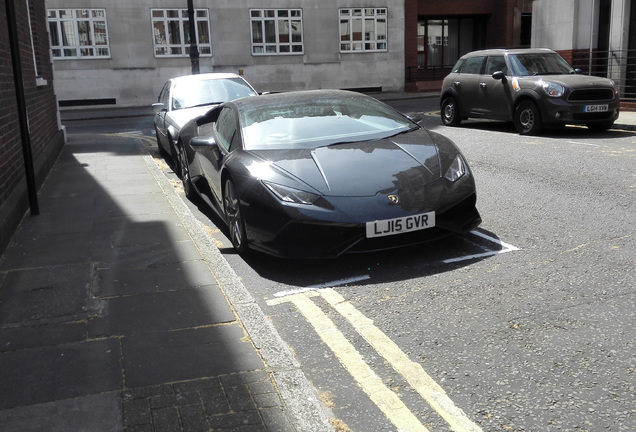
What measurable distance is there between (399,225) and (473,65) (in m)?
11.4

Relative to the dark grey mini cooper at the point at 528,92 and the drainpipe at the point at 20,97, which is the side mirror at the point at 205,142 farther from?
the dark grey mini cooper at the point at 528,92

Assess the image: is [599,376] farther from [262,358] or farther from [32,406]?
[32,406]

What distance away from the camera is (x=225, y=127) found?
6801 millimetres

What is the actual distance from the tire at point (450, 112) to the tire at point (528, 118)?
7.29ft

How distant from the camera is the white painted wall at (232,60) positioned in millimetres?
30141

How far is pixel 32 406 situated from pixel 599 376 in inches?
108

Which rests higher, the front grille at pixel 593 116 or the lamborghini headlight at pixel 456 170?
the lamborghini headlight at pixel 456 170

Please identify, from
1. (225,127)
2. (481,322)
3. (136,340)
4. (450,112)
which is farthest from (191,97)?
(481,322)

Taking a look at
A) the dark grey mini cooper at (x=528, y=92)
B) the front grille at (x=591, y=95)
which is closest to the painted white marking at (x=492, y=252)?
the dark grey mini cooper at (x=528, y=92)

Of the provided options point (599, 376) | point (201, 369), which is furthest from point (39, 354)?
point (599, 376)

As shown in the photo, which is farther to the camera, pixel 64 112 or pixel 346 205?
pixel 64 112

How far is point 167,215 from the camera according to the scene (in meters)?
6.98

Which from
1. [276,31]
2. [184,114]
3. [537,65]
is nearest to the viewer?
[184,114]

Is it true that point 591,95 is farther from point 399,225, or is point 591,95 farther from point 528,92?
point 399,225
